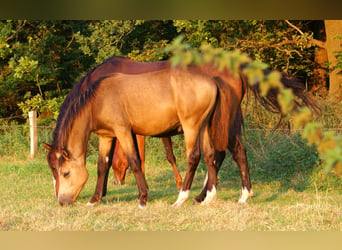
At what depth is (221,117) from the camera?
Result: 6770 millimetres

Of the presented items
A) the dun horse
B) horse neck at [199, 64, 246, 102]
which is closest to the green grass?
the dun horse

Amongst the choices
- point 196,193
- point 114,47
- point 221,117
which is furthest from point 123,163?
point 114,47

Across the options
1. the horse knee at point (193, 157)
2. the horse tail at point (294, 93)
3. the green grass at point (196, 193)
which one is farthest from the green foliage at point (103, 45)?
the horse knee at point (193, 157)

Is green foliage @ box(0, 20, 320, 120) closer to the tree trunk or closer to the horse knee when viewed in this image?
the tree trunk

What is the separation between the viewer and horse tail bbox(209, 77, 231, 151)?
677cm

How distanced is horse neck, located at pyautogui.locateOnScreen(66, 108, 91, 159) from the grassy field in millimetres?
629

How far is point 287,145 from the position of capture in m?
8.94

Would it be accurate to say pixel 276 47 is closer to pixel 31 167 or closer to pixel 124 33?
pixel 124 33

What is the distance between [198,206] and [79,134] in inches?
65.2

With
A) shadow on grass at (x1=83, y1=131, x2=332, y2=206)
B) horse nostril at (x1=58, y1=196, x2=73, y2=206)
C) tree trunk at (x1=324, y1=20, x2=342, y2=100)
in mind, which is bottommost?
horse nostril at (x1=58, y1=196, x2=73, y2=206)

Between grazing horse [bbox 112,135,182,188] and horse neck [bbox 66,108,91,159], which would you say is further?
grazing horse [bbox 112,135,182,188]

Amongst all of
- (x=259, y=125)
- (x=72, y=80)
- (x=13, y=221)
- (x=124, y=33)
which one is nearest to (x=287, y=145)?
(x=259, y=125)

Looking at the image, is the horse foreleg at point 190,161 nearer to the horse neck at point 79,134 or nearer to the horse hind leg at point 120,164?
the horse neck at point 79,134

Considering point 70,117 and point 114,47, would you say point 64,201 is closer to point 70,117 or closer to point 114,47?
point 70,117
